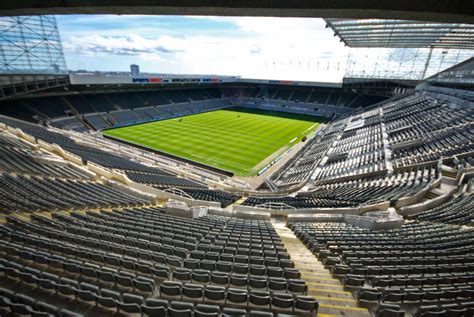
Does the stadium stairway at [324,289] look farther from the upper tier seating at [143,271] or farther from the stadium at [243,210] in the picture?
the upper tier seating at [143,271]

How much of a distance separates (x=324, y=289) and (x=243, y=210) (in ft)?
27.8

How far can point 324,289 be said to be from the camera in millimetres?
5371

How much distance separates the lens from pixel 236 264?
18.7 feet

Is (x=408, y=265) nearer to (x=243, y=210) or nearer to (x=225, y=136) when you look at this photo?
(x=243, y=210)

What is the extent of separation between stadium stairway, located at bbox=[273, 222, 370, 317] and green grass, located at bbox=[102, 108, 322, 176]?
20.9 meters

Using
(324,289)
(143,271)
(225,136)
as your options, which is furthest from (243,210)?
(225,136)

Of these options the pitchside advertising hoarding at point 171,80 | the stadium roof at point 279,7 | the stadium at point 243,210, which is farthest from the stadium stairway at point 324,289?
the pitchside advertising hoarding at point 171,80

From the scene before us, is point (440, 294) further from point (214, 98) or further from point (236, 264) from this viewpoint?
point (214, 98)

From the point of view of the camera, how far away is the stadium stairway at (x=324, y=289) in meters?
4.56

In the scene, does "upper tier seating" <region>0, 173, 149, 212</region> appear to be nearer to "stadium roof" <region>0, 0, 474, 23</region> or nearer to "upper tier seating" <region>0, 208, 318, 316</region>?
"upper tier seating" <region>0, 208, 318, 316</region>

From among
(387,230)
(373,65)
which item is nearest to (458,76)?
(373,65)

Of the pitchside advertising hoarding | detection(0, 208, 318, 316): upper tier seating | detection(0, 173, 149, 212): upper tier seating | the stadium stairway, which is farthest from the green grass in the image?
detection(0, 208, 318, 316): upper tier seating

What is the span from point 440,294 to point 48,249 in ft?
27.5

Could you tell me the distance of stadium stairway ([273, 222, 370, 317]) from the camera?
15.0 ft
